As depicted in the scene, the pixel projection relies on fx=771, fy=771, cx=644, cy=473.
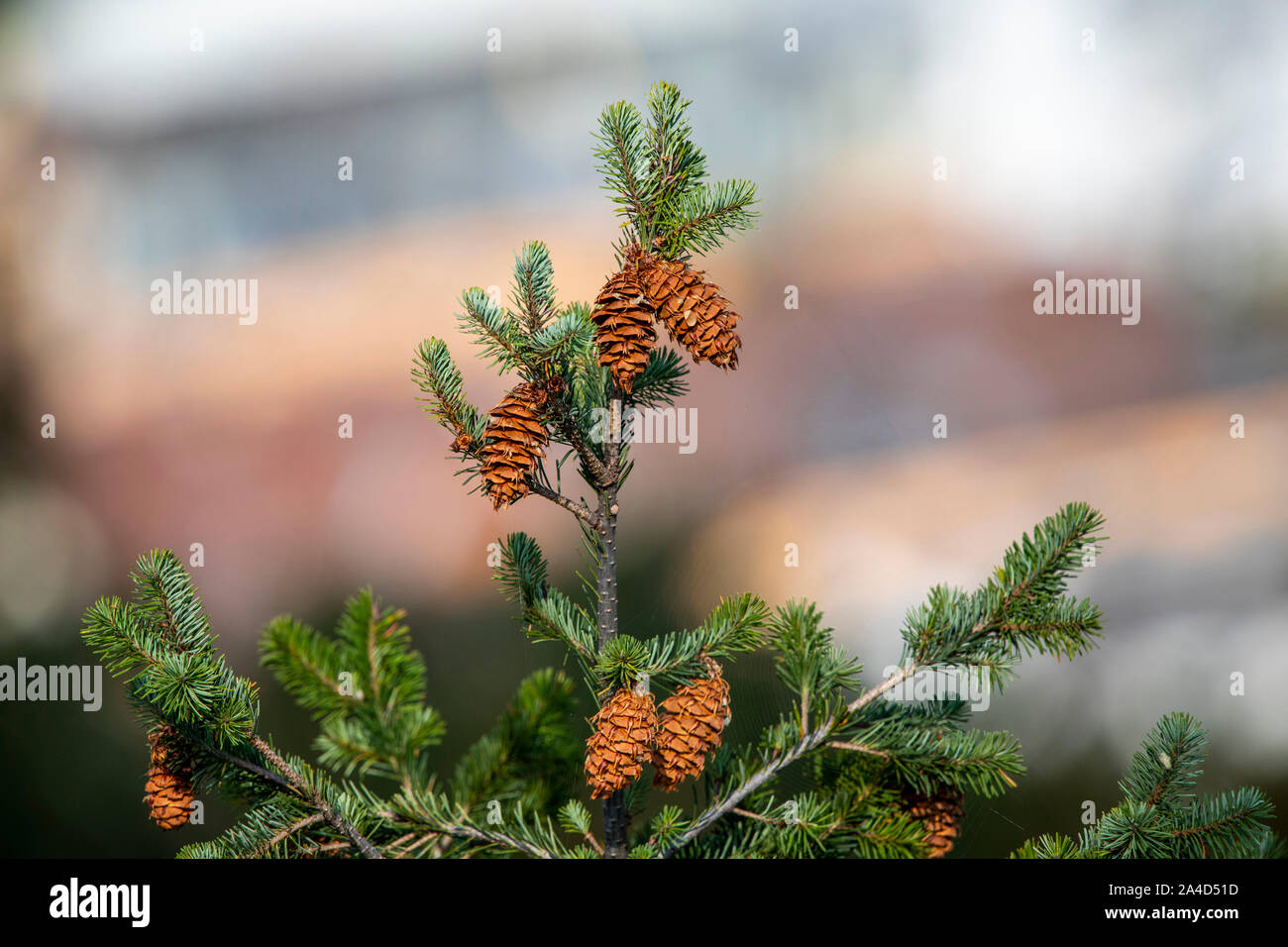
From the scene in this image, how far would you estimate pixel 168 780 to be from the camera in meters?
0.55

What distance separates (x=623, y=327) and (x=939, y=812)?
1.41ft

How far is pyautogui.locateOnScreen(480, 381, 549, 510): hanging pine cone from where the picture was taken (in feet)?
1.69

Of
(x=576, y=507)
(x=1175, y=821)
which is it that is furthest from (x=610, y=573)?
(x=1175, y=821)

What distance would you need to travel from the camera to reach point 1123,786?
59 cm

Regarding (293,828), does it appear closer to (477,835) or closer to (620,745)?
(477,835)

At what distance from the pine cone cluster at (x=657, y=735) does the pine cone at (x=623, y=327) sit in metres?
0.22

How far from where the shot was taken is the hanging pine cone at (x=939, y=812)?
57 centimetres

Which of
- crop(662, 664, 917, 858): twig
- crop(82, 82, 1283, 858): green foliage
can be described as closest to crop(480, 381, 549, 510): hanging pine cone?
crop(82, 82, 1283, 858): green foliage

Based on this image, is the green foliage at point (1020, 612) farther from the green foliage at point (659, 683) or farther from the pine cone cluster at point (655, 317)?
the pine cone cluster at point (655, 317)

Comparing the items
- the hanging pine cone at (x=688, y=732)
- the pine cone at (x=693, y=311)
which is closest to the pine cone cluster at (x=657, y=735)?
the hanging pine cone at (x=688, y=732)

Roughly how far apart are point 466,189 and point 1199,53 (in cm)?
135

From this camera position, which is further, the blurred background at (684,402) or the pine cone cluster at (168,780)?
the blurred background at (684,402)

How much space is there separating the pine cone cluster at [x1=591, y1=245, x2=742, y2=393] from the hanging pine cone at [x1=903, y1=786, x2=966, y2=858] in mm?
365

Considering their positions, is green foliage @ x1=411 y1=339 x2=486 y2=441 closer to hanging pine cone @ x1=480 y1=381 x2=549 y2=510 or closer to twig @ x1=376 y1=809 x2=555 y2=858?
hanging pine cone @ x1=480 y1=381 x2=549 y2=510
